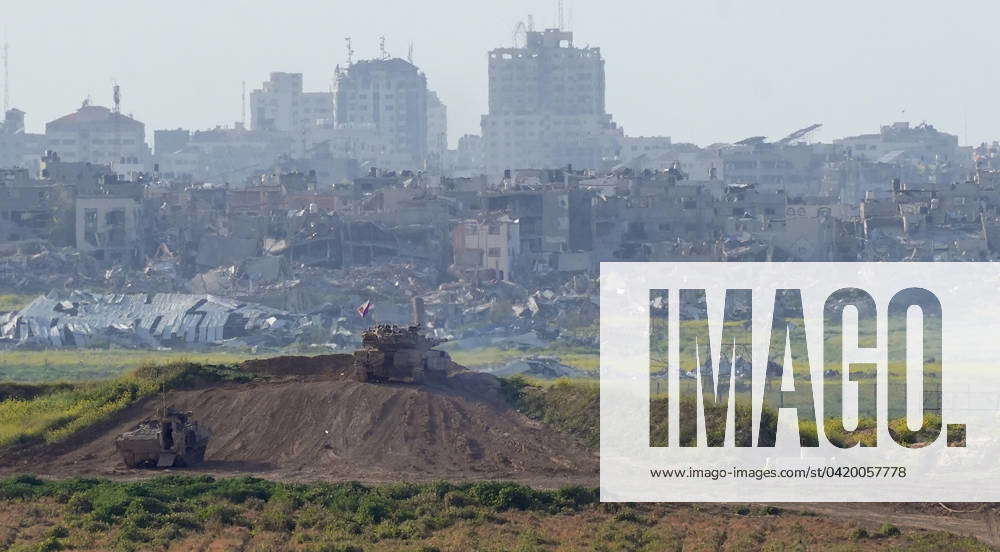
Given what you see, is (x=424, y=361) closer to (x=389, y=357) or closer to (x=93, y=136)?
(x=389, y=357)

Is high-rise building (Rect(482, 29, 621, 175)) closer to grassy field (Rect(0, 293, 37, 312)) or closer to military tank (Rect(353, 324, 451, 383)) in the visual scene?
grassy field (Rect(0, 293, 37, 312))

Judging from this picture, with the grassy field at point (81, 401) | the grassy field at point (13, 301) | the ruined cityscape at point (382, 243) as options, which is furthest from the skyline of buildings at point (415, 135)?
the grassy field at point (81, 401)

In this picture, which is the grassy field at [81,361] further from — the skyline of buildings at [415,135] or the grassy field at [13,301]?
the skyline of buildings at [415,135]

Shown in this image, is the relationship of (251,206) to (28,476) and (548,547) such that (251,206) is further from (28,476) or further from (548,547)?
(548,547)

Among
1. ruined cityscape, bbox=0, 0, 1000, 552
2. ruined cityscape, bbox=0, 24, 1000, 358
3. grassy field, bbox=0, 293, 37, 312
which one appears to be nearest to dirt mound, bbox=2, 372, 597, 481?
ruined cityscape, bbox=0, 0, 1000, 552
